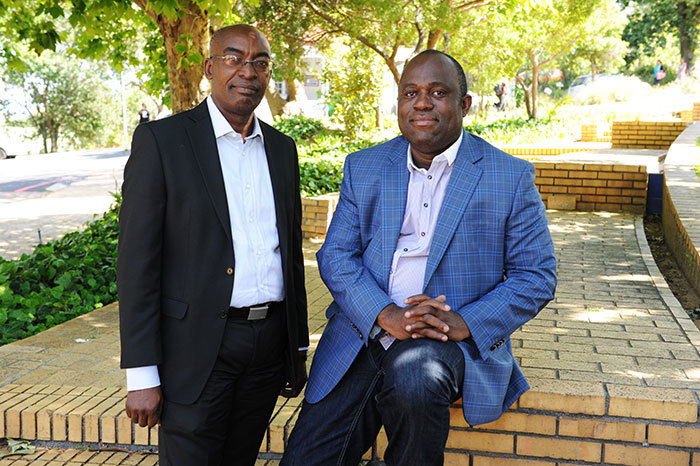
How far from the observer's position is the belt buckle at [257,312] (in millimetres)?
2355

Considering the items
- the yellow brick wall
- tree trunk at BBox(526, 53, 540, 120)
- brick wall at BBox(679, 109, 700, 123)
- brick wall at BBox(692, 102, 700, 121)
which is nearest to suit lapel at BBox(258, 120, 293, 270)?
the yellow brick wall

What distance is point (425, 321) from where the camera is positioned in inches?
94.0

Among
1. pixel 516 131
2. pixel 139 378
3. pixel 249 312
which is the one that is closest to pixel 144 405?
pixel 139 378

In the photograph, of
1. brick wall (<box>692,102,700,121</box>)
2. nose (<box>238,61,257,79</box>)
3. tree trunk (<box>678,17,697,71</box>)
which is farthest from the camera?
tree trunk (<box>678,17,697,71</box>)

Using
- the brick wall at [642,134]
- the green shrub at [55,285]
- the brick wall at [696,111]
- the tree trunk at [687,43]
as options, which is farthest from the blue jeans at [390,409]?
the tree trunk at [687,43]

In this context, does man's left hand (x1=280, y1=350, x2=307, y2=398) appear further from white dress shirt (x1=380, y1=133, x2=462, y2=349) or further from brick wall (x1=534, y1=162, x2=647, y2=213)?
brick wall (x1=534, y1=162, x2=647, y2=213)

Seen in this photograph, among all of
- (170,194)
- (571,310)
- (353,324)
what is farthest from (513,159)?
(571,310)

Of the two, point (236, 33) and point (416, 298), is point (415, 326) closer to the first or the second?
point (416, 298)

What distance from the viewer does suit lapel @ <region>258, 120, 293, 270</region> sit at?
2439mm

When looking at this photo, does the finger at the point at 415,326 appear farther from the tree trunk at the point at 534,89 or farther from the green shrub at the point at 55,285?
the tree trunk at the point at 534,89

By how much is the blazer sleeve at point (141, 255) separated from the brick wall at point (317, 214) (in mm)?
4833

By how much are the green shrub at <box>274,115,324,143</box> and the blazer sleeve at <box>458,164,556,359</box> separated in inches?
696

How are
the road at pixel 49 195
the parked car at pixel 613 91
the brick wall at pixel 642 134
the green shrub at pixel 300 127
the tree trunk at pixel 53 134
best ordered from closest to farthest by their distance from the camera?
the road at pixel 49 195 < the brick wall at pixel 642 134 < the green shrub at pixel 300 127 < the parked car at pixel 613 91 < the tree trunk at pixel 53 134

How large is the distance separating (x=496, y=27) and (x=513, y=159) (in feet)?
63.4
